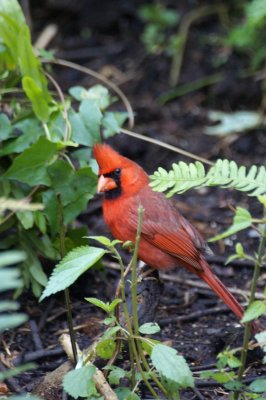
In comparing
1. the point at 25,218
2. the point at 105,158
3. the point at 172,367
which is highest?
the point at 105,158

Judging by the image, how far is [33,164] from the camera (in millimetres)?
3246

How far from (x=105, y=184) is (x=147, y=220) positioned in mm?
233

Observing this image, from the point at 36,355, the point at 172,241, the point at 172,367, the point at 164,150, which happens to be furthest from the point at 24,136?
the point at 164,150

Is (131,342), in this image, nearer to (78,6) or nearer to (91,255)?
(91,255)

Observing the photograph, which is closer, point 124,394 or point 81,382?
point 81,382

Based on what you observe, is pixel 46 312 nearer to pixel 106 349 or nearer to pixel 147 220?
pixel 147 220

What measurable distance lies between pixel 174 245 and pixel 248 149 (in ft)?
5.94

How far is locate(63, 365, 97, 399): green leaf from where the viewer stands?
2.33 meters

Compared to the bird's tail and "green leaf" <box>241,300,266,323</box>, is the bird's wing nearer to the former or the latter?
the bird's tail

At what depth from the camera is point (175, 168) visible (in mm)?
2492

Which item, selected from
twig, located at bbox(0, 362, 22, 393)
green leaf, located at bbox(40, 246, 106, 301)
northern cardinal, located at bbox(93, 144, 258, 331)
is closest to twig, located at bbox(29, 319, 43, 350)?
twig, located at bbox(0, 362, 22, 393)

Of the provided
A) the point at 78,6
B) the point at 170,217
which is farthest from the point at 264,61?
the point at 170,217

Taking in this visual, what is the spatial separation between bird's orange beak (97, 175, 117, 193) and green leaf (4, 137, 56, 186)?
0.68 ft

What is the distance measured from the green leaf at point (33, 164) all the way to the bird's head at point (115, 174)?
0.19m
